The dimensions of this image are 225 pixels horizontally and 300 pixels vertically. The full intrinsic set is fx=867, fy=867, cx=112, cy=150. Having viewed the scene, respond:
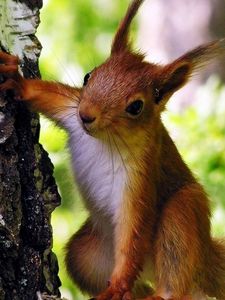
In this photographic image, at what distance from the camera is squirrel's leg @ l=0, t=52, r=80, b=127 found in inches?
147

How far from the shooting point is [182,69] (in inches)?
169

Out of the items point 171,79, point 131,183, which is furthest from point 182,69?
point 131,183

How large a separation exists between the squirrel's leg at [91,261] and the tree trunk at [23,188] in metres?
0.75

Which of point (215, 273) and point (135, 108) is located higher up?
point (135, 108)

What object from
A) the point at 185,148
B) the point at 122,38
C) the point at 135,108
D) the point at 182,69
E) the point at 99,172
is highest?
the point at 185,148

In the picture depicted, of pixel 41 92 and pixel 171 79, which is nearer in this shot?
pixel 41 92

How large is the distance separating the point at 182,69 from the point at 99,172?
0.67 m

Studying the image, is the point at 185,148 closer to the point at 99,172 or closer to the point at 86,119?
the point at 99,172

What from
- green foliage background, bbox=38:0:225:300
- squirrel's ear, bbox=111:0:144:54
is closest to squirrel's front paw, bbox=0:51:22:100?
green foliage background, bbox=38:0:225:300

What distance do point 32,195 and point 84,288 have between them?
1082 mm

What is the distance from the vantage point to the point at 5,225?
341 cm

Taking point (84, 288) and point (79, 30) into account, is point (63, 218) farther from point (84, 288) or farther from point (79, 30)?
point (79, 30)

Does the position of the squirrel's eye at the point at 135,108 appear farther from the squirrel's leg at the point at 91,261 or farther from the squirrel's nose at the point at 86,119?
the squirrel's leg at the point at 91,261

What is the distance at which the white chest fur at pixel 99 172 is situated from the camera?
434cm
